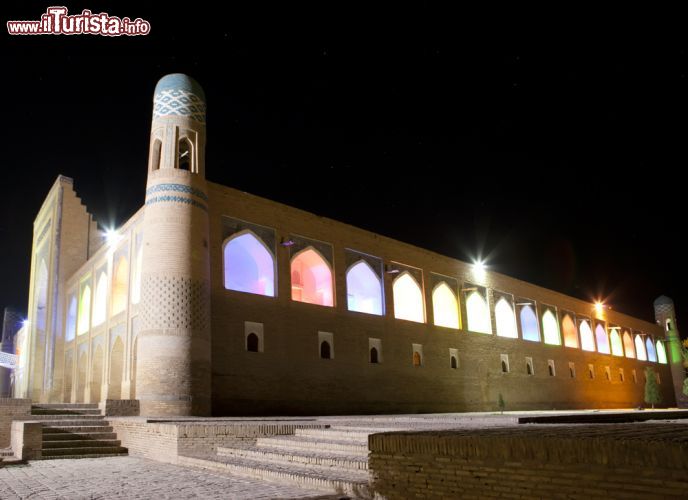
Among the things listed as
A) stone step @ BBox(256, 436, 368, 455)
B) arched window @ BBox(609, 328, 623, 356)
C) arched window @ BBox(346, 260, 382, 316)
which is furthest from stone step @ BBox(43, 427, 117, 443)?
arched window @ BBox(609, 328, 623, 356)

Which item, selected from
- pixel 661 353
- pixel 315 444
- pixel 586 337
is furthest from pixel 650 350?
pixel 315 444

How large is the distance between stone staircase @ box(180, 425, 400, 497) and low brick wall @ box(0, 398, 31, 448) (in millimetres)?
4499

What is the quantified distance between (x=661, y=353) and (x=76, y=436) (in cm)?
3101

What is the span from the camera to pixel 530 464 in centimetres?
257

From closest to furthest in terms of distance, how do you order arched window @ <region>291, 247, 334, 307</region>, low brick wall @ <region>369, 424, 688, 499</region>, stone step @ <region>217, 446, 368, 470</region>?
low brick wall @ <region>369, 424, 688, 499</region> < stone step @ <region>217, 446, 368, 470</region> < arched window @ <region>291, 247, 334, 307</region>

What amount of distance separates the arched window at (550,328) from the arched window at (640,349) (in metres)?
8.69

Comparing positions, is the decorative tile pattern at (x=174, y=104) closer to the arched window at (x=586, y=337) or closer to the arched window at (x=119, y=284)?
the arched window at (x=119, y=284)

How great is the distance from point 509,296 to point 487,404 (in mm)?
4222

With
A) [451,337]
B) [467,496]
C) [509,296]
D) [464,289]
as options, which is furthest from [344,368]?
[467,496]

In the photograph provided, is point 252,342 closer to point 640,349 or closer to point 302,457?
point 302,457

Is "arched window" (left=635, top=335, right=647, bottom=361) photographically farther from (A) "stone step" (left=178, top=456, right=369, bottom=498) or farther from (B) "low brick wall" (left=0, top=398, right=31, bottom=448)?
(A) "stone step" (left=178, top=456, right=369, bottom=498)

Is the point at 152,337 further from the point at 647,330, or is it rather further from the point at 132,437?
the point at 647,330

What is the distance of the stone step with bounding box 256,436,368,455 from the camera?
5.63m

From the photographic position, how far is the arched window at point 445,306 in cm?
1773
